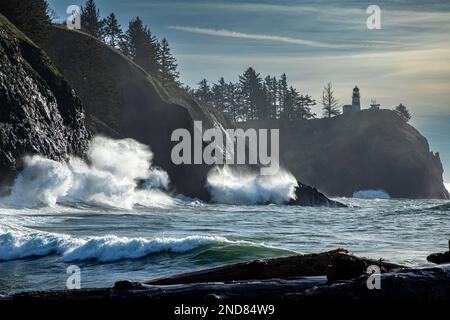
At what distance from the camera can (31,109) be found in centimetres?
4331

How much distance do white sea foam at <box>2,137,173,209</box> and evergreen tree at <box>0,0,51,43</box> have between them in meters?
11.6

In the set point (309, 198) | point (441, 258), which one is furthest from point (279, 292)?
point (309, 198)

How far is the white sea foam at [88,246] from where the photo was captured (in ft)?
53.2

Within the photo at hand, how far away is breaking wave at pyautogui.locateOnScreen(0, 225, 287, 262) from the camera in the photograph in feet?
53.3

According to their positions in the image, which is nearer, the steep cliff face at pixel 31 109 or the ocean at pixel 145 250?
the ocean at pixel 145 250

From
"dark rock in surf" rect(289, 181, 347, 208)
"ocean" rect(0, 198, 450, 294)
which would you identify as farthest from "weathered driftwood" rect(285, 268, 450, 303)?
"dark rock in surf" rect(289, 181, 347, 208)

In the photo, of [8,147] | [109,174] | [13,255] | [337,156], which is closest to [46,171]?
[8,147]

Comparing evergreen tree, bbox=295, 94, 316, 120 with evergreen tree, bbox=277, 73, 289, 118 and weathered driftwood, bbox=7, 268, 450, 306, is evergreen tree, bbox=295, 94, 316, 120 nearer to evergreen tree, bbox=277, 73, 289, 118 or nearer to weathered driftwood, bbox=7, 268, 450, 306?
evergreen tree, bbox=277, 73, 289, 118

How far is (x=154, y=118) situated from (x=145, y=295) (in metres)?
63.3

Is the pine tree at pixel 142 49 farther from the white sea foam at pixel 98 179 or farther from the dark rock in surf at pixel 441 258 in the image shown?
the dark rock in surf at pixel 441 258

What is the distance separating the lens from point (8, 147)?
39.0 meters

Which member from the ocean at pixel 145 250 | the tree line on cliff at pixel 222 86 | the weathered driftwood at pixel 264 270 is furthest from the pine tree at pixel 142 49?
the weathered driftwood at pixel 264 270

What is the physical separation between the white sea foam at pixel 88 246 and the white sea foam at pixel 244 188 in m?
44.9
